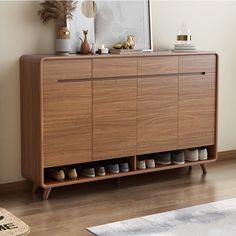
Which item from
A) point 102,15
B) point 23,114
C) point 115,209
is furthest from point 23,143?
point 102,15

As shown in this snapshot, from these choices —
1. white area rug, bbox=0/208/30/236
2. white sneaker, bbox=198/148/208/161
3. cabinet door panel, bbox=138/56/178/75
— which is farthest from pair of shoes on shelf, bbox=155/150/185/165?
white area rug, bbox=0/208/30/236

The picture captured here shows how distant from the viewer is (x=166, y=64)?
4352 mm

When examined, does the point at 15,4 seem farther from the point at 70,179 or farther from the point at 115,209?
the point at 115,209

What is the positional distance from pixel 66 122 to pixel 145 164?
0.78 metres

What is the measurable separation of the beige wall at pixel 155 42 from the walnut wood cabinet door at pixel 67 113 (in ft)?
Answer: 1.20

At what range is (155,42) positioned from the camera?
4.71 meters

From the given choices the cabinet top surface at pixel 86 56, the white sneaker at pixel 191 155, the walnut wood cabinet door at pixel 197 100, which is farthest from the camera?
the white sneaker at pixel 191 155

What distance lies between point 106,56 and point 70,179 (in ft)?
2.90

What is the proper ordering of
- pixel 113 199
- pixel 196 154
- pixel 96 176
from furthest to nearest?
pixel 196 154, pixel 96 176, pixel 113 199

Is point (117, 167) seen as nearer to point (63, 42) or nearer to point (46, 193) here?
point (46, 193)

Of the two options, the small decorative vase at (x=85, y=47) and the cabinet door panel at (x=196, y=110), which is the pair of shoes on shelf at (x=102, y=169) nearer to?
the cabinet door panel at (x=196, y=110)

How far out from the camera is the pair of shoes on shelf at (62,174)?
4.03m

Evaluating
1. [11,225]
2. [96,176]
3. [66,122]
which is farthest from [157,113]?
[11,225]

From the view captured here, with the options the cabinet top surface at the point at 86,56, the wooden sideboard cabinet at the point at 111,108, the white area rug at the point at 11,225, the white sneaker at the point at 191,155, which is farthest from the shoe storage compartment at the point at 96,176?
the cabinet top surface at the point at 86,56
